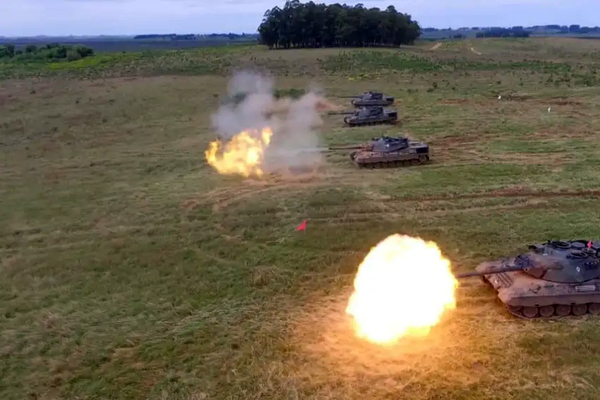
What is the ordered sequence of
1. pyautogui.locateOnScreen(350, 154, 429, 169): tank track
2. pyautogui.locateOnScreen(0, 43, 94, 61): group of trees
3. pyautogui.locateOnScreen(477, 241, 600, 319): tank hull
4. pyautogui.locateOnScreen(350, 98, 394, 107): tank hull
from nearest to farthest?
pyautogui.locateOnScreen(477, 241, 600, 319): tank hull
pyautogui.locateOnScreen(350, 154, 429, 169): tank track
pyautogui.locateOnScreen(350, 98, 394, 107): tank hull
pyautogui.locateOnScreen(0, 43, 94, 61): group of trees

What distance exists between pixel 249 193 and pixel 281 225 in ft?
13.6

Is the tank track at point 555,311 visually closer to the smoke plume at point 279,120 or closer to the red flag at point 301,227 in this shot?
the red flag at point 301,227

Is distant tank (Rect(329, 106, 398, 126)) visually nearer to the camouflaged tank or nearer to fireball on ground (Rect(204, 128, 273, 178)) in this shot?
fireball on ground (Rect(204, 128, 273, 178))

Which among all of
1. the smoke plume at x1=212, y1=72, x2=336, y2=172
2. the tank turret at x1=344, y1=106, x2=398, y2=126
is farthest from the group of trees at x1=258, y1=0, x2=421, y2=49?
the tank turret at x1=344, y1=106, x2=398, y2=126

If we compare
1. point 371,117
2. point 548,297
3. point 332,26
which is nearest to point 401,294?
point 548,297

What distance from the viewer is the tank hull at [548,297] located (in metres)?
14.0

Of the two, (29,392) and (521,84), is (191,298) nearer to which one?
(29,392)

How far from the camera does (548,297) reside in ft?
46.1

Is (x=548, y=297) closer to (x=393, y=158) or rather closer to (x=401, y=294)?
(x=401, y=294)

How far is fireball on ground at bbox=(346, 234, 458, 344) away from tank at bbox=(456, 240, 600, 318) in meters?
0.68

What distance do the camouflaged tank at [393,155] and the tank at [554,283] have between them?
1336 centimetres

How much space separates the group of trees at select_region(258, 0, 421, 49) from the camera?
317ft

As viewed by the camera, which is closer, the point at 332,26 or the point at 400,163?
the point at 400,163

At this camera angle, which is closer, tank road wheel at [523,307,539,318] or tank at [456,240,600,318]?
tank at [456,240,600,318]
